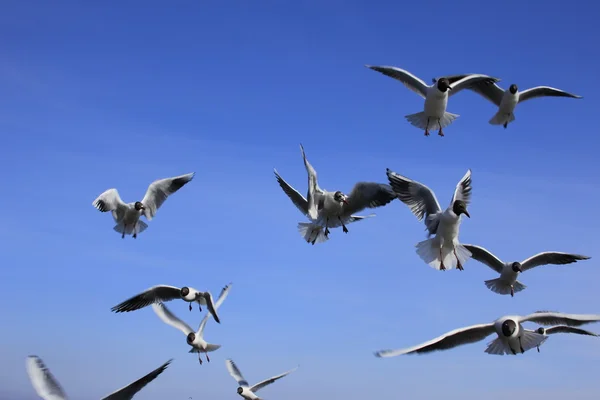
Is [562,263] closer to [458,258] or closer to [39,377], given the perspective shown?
[458,258]

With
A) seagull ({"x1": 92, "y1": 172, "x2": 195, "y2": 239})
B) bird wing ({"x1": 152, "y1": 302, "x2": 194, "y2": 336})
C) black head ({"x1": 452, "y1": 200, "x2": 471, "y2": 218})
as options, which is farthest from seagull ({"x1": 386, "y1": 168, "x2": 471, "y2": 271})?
bird wing ({"x1": 152, "y1": 302, "x2": 194, "y2": 336})

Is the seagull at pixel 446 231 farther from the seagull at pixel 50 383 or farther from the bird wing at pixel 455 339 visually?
the seagull at pixel 50 383

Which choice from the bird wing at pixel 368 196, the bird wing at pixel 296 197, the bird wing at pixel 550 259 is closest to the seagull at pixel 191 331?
the bird wing at pixel 296 197

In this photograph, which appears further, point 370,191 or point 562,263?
point 562,263

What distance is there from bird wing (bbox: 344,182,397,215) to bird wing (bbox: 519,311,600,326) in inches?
189

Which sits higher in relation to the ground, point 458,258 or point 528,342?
point 458,258

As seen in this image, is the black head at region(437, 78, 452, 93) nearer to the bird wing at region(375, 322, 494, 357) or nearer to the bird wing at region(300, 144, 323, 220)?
the bird wing at region(300, 144, 323, 220)

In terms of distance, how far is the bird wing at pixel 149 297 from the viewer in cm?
1744

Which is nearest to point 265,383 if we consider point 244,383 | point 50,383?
point 244,383

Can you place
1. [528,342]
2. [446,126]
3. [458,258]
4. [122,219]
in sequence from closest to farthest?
[528,342] → [458,258] → [446,126] → [122,219]

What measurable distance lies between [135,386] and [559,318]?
20.5 feet

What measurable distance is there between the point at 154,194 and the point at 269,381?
6051 millimetres

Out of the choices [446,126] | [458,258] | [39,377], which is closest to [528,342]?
[458,258]

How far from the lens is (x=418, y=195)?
15.5 m
